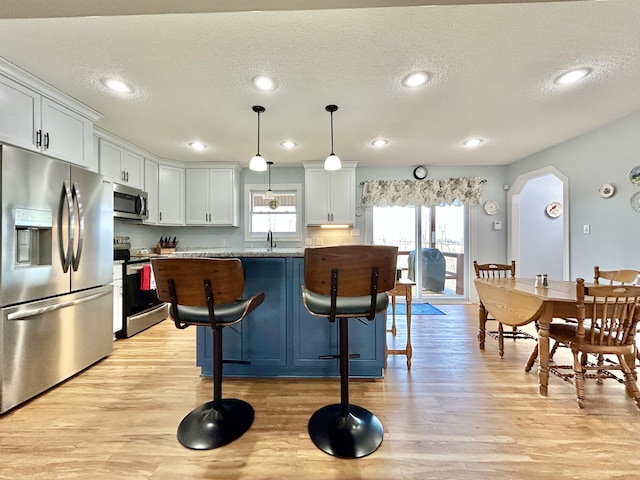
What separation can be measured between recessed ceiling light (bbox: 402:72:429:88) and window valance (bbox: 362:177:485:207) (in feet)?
8.18

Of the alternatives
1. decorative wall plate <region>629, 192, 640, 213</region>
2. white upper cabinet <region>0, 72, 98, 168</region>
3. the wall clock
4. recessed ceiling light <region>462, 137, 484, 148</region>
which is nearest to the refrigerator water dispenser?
white upper cabinet <region>0, 72, 98, 168</region>

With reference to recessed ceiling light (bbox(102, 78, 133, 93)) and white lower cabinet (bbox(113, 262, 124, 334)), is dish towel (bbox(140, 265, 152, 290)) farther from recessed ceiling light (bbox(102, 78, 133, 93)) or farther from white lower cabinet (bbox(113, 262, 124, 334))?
recessed ceiling light (bbox(102, 78, 133, 93))

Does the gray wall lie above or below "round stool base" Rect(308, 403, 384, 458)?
above

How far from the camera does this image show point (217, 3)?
1070 millimetres

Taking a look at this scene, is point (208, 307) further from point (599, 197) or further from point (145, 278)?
point (599, 197)

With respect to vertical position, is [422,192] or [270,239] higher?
[422,192]

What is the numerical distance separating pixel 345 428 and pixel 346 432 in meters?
0.02

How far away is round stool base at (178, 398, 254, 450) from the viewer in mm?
1476

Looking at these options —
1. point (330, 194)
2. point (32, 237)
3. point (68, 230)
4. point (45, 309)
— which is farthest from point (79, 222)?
point (330, 194)

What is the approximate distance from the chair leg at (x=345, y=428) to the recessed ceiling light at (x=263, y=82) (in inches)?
71.7

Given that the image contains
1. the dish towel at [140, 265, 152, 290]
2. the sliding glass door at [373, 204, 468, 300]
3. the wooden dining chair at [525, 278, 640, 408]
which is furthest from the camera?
the sliding glass door at [373, 204, 468, 300]

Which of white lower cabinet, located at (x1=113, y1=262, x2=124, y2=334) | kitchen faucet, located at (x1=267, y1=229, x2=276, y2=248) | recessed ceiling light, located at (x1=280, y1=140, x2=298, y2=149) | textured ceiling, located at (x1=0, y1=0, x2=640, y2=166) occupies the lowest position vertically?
white lower cabinet, located at (x1=113, y1=262, x2=124, y2=334)

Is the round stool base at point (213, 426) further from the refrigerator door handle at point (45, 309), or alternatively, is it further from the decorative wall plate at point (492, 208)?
the decorative wall plate at point (492, 208)

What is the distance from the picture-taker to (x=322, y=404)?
1.81m
